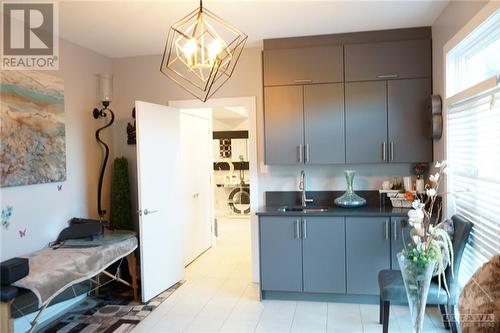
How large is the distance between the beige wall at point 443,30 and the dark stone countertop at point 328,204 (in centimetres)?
65

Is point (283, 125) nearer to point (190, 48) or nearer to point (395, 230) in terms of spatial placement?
point (395, 230)

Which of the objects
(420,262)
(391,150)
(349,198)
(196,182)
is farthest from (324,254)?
(196,182)

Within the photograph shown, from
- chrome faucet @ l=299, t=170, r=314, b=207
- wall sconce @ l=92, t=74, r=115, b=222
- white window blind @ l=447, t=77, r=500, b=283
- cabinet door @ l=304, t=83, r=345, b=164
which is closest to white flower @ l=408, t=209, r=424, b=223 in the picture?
white window blind @ l=447, t=77, r=500, b=283

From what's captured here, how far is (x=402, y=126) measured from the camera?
3.53m

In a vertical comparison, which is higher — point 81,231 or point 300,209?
point 300,209

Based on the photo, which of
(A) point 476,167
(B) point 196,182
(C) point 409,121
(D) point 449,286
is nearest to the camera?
(A) point 476,167

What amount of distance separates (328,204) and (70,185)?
259 cm

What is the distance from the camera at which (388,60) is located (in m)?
3.52

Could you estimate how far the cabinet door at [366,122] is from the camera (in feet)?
11.7

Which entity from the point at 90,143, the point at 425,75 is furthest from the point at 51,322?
the point at 425,75

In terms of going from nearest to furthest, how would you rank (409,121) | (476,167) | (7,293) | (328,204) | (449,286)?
(7,293)
(476,167)
(449,286)
(409,121)
(328,204)

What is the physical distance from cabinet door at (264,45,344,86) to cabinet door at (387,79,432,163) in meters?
0.55

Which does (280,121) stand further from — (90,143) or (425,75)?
(90,143)

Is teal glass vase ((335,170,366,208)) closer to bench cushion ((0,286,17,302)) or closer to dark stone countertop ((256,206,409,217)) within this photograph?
dark stone countertop ((256,206,409,217))
